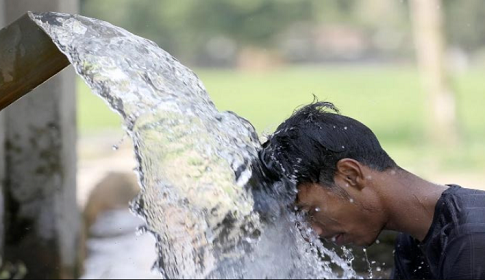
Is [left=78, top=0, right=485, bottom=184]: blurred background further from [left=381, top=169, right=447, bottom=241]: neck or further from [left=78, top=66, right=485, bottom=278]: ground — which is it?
[left=381, top=169, right=447, bottom=241]: neck

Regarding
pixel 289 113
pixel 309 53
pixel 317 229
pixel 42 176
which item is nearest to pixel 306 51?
pixel 309 53

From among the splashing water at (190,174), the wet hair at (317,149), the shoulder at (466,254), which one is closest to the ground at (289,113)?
the splashing water at (190,174)

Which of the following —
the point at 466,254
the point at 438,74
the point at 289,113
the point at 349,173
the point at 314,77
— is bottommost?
the point at 466,254

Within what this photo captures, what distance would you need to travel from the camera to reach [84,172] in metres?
8.31

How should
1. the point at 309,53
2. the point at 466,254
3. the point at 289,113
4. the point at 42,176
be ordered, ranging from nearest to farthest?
the point at 466,254 → the point at 289,113 → the point at 42,176 → the point at 309,53

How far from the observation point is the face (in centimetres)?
282

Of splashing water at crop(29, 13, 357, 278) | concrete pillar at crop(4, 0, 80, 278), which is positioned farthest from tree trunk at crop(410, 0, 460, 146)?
splashing water at crop(29, 13, 357, 278)

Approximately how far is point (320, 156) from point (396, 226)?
34cm

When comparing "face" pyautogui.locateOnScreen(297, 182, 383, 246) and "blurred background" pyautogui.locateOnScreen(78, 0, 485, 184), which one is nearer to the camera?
"face" pyautogui.locateOnScreen(297, 182, 383, 246)

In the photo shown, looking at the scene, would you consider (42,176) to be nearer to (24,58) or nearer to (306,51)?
(24,58)

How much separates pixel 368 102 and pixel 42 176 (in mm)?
28479

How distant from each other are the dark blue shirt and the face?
176 mm

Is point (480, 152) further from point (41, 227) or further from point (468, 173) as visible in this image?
point (41, 227)

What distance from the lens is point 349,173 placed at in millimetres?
2805
